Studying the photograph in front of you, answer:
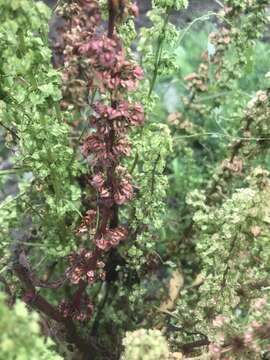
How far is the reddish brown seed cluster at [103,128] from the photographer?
1.02m

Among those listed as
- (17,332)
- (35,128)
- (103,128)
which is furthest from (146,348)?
(35,128)

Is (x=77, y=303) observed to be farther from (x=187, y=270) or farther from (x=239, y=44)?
(x=239, y=44)

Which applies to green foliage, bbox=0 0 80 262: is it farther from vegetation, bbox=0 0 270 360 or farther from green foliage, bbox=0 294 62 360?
green foliage, bbox=0 294 62 360

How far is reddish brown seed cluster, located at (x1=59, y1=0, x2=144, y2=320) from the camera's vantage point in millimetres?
1019

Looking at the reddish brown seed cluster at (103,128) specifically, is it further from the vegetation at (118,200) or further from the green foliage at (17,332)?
the green foliage at (17,332)

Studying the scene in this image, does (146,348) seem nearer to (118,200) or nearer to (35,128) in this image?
(118,200)

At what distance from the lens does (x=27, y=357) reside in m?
0.81

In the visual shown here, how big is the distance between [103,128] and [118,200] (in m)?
0.19

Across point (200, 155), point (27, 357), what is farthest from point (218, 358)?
point (200, 155)

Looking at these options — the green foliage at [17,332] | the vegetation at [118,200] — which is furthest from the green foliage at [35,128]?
the green foliage at [17,332]

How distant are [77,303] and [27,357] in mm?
680

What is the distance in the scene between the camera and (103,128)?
1128 mm

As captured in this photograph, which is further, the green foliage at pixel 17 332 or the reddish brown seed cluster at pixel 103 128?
the reddish brown seed cluster at pixel 103 128

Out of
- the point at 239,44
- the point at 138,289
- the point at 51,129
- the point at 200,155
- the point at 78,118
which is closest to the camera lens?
the point at 51,129
